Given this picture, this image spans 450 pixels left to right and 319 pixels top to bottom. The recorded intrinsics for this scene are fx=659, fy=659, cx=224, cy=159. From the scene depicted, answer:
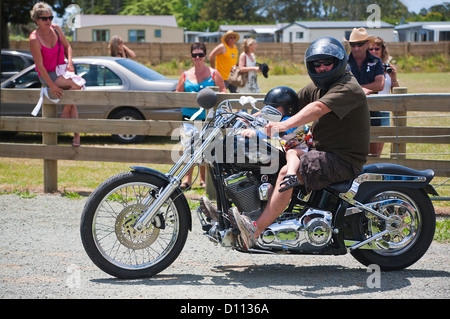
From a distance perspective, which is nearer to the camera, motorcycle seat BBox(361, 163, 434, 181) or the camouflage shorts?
the camouflage shorts

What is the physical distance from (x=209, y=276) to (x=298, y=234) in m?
0.77

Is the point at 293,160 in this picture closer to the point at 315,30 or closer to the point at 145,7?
the point at 315,30

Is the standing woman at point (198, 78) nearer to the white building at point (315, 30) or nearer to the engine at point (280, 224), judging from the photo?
the engine at point (280, 224)

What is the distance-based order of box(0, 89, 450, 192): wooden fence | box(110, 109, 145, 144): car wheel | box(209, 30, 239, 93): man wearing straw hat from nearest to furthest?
box(0, 89, 450, 192): wooden fence → box(209, 30, 239, 93): man wearing straw hat → box(110, 109, 145, 144): car wheel

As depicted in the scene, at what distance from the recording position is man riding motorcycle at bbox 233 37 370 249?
4.77 m

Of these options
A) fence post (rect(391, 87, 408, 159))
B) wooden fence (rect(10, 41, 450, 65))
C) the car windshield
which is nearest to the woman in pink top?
fence post (rect(391, 87, 408, 159))

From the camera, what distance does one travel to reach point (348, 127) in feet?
16.2

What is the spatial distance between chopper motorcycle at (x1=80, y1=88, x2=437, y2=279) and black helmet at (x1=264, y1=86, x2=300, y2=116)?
264mm

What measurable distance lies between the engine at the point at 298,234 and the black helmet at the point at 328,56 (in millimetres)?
1037

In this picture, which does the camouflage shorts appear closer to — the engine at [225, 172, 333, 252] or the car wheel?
the engine at [225, 172, 333, 252]

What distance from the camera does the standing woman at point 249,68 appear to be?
1142 cm

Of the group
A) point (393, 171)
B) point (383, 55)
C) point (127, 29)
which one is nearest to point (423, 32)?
point (127, 29)
